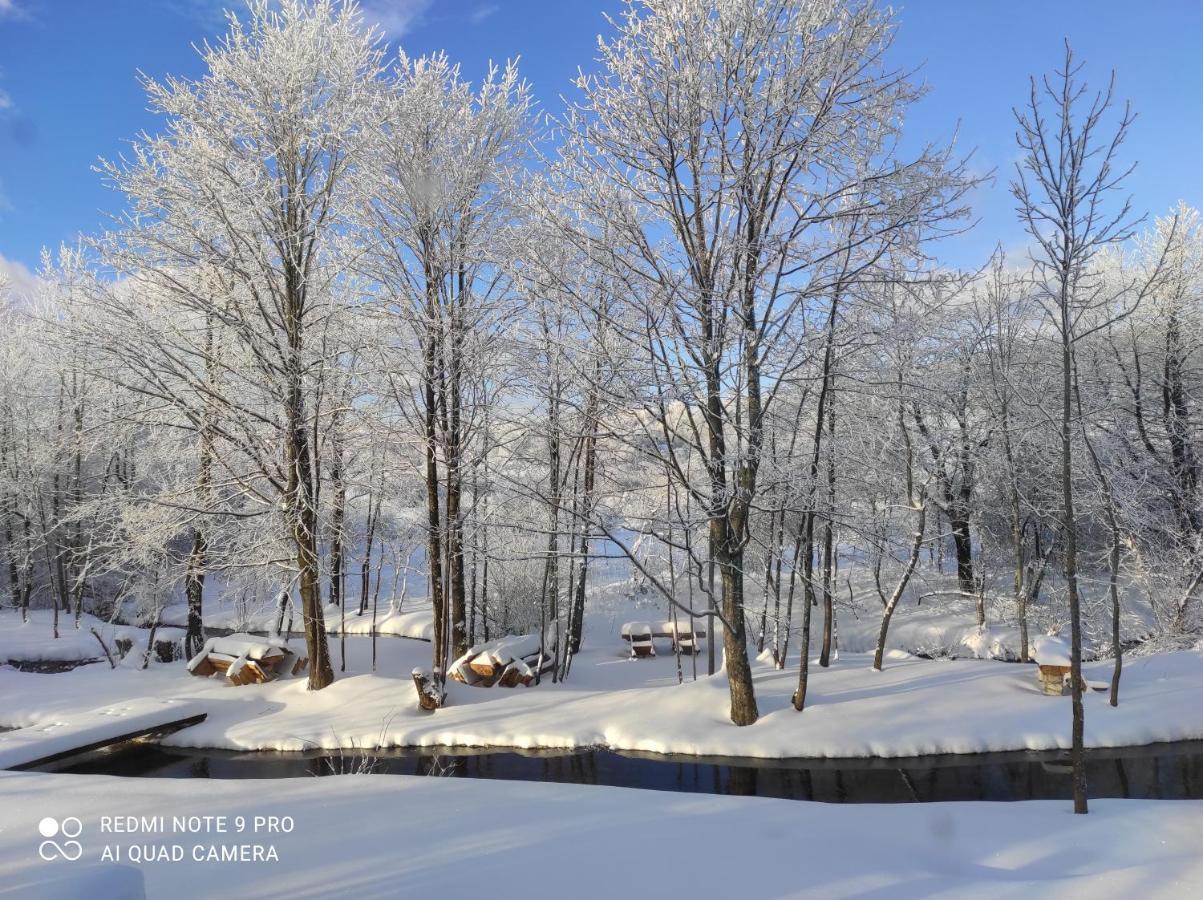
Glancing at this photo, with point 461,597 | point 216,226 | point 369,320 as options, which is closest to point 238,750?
point 461,597

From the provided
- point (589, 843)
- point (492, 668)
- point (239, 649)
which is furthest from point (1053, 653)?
point (239, 649)

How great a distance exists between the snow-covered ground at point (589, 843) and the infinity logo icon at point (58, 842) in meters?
0.05

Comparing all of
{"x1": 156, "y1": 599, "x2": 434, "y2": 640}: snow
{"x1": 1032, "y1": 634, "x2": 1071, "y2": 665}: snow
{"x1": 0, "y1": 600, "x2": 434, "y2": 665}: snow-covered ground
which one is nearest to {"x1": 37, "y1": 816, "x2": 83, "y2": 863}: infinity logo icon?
{"x1": 0, "y1": 600, "x2": 434, "y2": 665}: snow-covered ground

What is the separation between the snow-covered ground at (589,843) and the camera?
13.6 feet

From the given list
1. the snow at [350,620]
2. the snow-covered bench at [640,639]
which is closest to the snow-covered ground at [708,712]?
the snow-covered bench at [640,639]

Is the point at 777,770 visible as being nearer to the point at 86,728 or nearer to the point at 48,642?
the point at 86,728

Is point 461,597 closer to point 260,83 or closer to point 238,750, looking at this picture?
point 238,750

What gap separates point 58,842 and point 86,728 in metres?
5.69

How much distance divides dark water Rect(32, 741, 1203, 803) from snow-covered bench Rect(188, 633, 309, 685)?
2.31 metres

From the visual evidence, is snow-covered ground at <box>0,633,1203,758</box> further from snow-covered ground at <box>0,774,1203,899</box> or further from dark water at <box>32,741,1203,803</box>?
snow-covered ground at <box>0,774,1203,899</box>

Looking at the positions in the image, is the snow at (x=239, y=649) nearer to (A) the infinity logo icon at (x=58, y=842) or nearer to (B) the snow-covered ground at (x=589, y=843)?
(B) the snow-covered ground at (x=589, y=843)

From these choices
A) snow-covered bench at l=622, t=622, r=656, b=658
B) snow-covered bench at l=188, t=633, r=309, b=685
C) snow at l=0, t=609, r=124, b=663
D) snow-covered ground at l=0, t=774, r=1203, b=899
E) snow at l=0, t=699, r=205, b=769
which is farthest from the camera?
snow at l=0, t=609, r=124, b=663

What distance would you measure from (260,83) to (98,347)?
4924 mm

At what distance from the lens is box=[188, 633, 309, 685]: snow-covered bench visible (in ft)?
39.0
